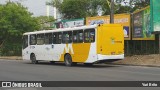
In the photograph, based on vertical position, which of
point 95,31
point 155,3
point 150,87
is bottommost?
Answer: point 150,87

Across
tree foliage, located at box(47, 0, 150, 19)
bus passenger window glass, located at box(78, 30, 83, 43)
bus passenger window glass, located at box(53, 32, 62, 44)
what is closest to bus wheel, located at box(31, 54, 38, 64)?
bus passenger window glass, located at box(53, 32, 62, 44)

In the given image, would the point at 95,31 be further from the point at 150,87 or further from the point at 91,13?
the point at 91,13

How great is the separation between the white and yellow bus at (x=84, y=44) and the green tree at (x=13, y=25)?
19826 millimetres

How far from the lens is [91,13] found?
185 feet

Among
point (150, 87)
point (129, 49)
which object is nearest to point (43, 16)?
point (129, 49)

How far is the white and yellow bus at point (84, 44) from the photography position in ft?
81.0

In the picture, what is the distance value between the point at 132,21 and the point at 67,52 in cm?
824

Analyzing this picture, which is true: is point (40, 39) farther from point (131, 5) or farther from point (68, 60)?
point (131, 5)

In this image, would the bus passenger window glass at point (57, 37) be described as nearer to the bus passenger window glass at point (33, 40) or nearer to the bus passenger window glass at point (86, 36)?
the bus passenger window glass at point (86, 36)

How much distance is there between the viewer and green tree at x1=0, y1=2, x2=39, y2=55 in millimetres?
49531

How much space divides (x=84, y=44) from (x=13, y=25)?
85.0 ft

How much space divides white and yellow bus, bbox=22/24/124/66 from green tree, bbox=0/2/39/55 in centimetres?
1983

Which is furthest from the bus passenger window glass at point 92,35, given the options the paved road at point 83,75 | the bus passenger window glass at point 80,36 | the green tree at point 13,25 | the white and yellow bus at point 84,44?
the green tree at point 13,25

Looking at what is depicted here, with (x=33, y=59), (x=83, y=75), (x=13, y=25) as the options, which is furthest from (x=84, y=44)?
(x=13, y=25)
